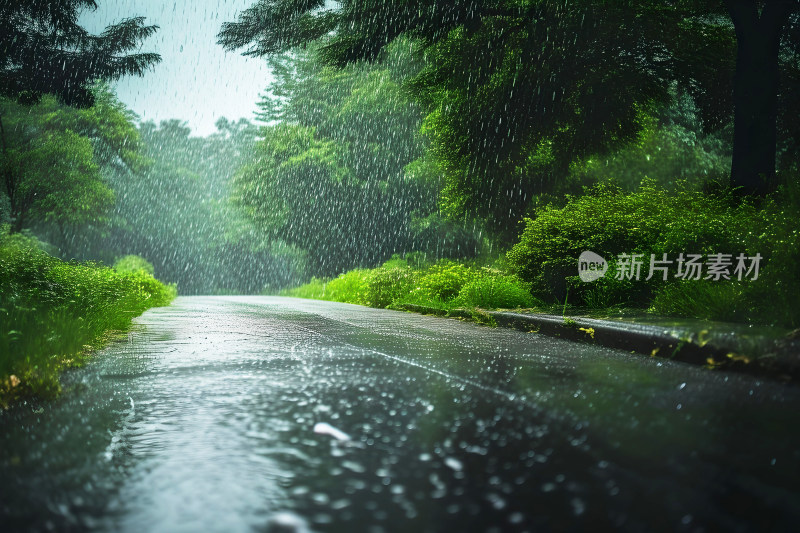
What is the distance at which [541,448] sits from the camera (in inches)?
144

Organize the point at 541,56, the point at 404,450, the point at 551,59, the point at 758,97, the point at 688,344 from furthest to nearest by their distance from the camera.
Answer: the point at 551,59
the point at 541,56
the point at 758,97
the point at 688,344
the point at 404,450

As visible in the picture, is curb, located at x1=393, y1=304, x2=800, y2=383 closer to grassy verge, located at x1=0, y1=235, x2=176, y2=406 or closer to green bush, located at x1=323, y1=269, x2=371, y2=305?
grassy verge, located at x1=0, y1=235, x2=176, y2=406

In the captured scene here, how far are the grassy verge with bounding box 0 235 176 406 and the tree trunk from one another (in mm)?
11075

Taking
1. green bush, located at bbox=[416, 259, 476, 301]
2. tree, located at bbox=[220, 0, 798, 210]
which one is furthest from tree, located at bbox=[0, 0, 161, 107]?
green bush, located at bbox=[416, 259, 476, 301]

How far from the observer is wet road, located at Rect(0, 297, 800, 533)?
271cm

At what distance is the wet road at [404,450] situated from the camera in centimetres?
271

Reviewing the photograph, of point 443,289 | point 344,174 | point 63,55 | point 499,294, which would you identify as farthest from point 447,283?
point 344,174

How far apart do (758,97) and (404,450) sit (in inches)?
491

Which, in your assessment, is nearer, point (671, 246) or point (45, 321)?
point (45, 321)

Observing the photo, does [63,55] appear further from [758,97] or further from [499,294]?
[758,97]

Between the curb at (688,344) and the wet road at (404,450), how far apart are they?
336mm

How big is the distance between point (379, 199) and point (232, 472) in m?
36.5

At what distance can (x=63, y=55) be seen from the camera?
1752cm

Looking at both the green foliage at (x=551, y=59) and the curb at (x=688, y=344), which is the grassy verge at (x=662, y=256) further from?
the green foliage at (x=551, y=59)
